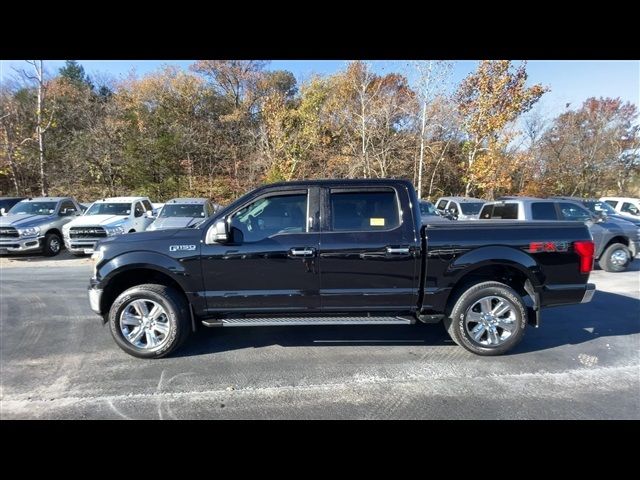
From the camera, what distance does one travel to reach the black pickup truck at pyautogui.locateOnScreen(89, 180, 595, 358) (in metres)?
3.56

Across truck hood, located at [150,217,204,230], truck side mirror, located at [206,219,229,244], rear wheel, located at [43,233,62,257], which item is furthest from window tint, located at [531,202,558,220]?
rear wheel, located at [43,233,62,257]

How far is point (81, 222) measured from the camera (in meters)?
9.40

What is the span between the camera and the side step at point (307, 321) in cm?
358

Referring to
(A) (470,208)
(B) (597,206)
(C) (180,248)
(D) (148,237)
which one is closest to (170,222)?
(D) (148,237)

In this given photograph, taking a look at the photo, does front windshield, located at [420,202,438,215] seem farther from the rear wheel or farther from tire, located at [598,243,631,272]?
the rear wheel

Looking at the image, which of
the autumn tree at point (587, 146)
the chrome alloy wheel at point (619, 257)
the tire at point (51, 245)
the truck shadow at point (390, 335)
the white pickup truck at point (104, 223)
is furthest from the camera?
the autumn tree at point (587, 146)

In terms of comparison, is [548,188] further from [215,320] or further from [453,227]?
[215,320]

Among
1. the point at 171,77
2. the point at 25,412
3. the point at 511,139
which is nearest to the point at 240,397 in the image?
the point at 25,412

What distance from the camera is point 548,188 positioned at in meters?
24.0

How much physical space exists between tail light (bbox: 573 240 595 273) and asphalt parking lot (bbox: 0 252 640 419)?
40.8 inches

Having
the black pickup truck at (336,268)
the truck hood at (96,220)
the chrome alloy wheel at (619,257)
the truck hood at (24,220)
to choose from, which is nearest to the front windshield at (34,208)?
the truck hood at (24,220)

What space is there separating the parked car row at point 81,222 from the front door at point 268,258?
5.42m

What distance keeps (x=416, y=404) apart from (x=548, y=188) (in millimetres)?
27525

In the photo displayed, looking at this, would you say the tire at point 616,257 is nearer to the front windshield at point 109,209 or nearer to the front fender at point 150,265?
the front fender at point 150,265
